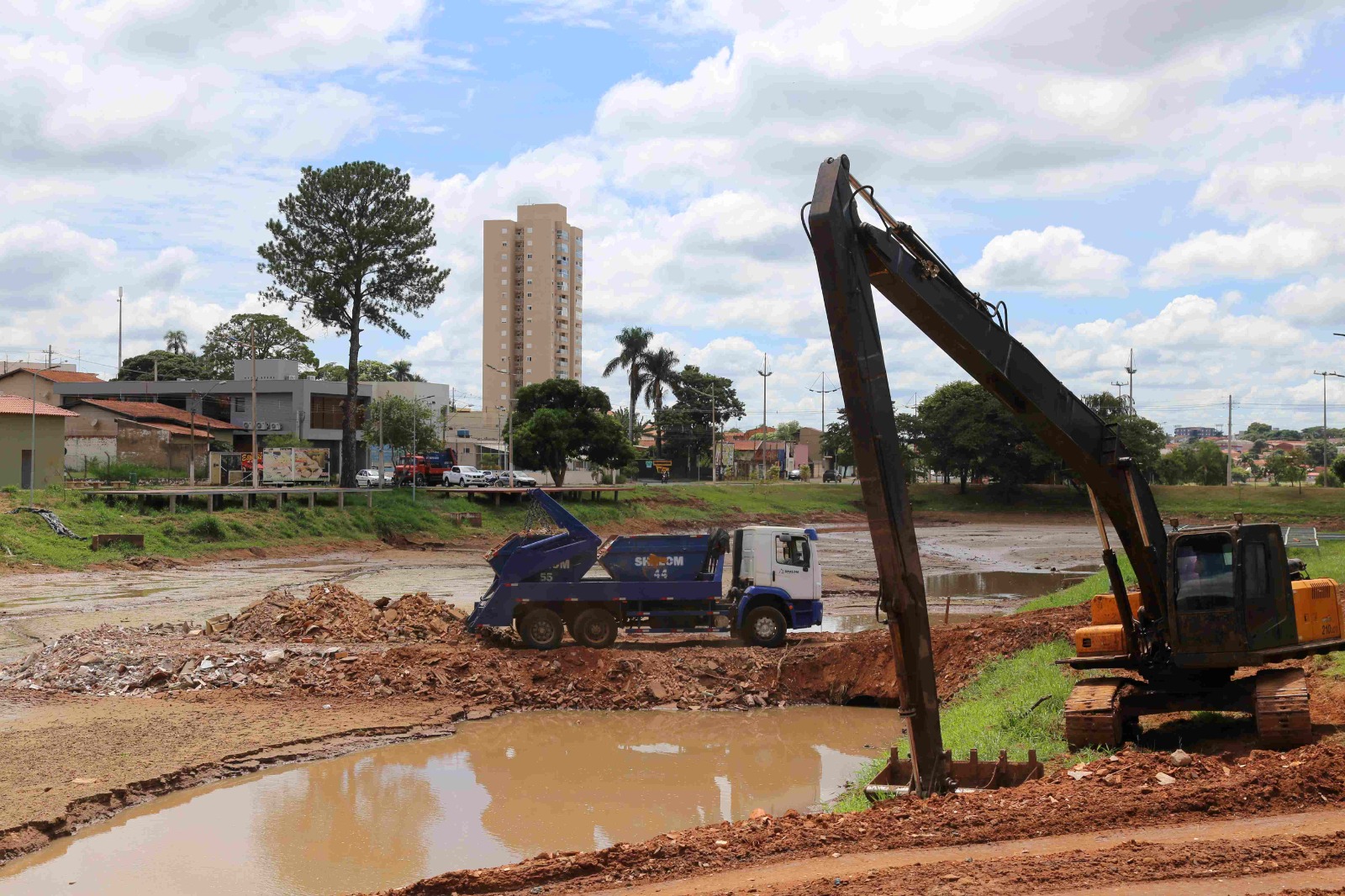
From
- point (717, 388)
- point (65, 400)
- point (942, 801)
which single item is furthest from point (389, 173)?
point (717, 388)

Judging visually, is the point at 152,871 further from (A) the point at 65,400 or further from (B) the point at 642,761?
(A) the point at 65,400

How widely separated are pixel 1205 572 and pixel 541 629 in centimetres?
1348

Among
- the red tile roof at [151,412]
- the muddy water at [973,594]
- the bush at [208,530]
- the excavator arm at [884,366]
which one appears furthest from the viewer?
the red tile roof at [151,412]

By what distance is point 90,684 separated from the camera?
60.8ft

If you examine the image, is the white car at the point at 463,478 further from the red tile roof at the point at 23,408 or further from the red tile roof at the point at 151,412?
the red tile roof at the point at 23,408

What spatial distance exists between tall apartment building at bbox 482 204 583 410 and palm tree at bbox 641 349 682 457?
31908 mm

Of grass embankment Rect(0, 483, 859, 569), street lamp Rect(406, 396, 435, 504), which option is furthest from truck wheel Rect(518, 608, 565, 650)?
street lamp Rect(406, 396, 435, 504)

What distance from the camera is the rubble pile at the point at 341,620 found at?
22.8m

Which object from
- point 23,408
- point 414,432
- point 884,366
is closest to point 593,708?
point 884,366

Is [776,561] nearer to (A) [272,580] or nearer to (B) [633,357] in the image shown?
Result: (A) [272,580]

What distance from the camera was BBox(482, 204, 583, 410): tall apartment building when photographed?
14250cm

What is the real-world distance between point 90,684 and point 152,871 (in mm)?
8821

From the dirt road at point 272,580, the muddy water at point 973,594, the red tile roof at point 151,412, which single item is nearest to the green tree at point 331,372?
the red tile roof at point 151,412

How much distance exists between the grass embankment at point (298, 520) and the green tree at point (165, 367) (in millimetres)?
51767
